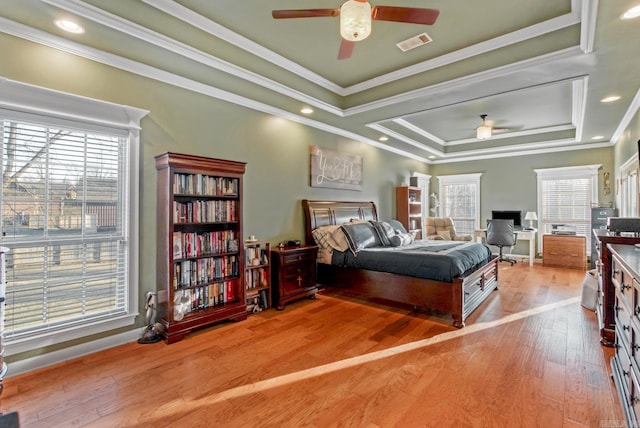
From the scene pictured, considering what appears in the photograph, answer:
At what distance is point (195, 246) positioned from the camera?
313 centimetres

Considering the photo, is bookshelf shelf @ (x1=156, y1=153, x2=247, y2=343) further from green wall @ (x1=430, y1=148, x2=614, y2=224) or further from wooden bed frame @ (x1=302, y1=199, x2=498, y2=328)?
green wall @ (x1=430, y1=148, x2=614, y2=224)

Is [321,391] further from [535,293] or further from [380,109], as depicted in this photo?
[535,293]

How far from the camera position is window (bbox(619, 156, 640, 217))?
3.97 m

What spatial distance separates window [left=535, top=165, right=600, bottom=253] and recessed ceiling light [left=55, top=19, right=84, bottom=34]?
319 inches

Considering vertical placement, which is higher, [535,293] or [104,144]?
[104,144]

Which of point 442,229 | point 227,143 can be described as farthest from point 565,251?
point 227,143

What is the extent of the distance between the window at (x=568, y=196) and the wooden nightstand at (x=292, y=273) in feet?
19.0

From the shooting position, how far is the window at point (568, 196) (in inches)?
251

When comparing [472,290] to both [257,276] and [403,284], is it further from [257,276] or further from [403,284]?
[257,276]

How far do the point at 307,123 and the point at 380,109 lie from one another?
111cm

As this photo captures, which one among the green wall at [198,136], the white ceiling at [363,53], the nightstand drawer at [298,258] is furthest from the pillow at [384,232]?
the white ceiling at [363,53]

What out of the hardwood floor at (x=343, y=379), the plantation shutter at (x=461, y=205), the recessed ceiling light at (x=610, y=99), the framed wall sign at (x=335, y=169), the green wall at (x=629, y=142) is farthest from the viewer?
the plantation shutter at (x=461, y=205)

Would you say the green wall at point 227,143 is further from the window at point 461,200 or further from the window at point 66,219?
the window at point 461,200

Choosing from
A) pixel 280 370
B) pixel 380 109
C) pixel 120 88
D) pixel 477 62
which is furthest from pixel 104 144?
pixel 477 62
